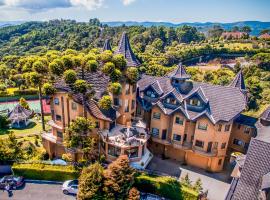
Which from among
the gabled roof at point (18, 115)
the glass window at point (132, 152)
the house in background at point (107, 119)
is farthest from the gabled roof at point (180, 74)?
the gabled roof at point (18, 115)

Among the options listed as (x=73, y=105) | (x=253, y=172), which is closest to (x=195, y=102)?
(x=253, y=172)

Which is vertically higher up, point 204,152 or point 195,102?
point 195,102

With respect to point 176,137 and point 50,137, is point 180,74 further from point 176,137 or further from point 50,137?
point 50,137

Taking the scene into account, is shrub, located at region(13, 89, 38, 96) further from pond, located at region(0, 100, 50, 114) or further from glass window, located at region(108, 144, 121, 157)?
glass window, located at region(108, 144, 121, 157)

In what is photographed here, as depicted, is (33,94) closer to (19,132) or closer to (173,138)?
(19,132)

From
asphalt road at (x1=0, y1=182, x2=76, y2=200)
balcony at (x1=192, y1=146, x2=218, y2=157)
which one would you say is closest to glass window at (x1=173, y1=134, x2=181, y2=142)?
balcony at (x1=192, y1=146, x2=218, y2=157)
